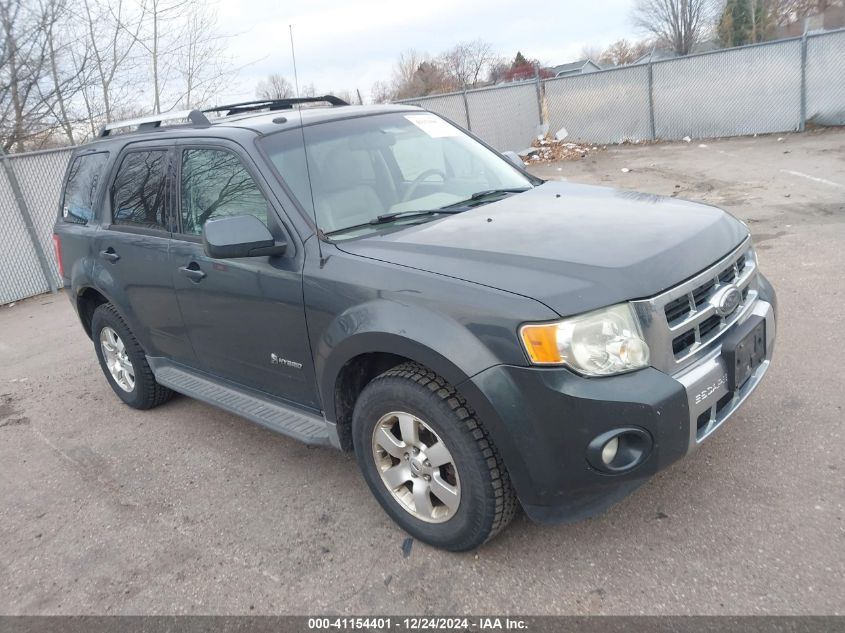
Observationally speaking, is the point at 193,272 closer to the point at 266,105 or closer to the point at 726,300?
the point at 266,105

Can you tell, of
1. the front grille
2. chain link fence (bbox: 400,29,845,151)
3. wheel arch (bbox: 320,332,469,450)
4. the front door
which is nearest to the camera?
the front grille

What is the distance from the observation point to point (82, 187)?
4867mm

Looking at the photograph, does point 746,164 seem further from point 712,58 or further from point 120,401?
point 120,401

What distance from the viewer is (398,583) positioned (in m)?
2.80

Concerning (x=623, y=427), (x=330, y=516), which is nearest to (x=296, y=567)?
(x=330, y=516)

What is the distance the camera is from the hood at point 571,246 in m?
2.47

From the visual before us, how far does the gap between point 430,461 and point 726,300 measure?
1.38 metres

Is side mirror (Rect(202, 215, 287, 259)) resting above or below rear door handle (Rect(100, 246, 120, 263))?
above

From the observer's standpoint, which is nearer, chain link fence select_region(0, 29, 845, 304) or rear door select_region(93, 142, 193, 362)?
rear door select_region(93, 142, 193, 362)

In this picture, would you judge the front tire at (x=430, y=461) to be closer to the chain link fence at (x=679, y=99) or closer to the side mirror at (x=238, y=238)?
the side mirror at (x=238, y=238)

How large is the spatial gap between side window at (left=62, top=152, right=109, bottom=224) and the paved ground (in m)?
1.45

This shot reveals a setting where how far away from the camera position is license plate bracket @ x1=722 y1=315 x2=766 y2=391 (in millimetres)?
2705

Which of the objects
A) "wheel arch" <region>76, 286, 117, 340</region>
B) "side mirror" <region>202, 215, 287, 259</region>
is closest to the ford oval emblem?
"side mirror" <region>202, 215, 287, 259</region>

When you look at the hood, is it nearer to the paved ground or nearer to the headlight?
the headlight
